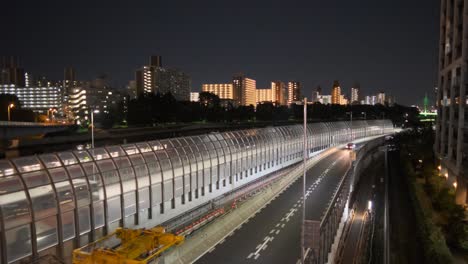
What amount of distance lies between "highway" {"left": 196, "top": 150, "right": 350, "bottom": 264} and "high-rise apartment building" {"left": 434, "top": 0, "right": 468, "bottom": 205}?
15.0m

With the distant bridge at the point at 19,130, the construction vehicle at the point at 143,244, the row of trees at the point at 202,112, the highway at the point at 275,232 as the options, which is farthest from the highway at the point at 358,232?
the row of trees at the point at 202,112

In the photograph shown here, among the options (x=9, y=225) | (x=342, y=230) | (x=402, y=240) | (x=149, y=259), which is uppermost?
(x=9, y=225)

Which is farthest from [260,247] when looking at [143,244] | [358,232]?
[358,232]

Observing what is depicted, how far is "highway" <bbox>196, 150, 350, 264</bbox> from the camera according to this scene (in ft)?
71.6

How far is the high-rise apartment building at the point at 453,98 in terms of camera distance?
43281 millimetres

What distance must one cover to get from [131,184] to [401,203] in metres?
38.4

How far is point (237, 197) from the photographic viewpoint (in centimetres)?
3581

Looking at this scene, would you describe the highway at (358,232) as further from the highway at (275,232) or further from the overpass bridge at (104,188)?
the overpass bridge at (104,188)

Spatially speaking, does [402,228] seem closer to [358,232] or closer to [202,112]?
[358,232]

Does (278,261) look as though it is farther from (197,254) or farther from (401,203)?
(401,203)

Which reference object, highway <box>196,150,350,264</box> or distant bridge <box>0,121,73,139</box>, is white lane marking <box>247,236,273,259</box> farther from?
distant bridge <box>0,121,73,139</box>

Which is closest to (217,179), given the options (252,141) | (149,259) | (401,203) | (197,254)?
(252,141)

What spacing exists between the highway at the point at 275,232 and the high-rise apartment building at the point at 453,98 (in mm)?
15040

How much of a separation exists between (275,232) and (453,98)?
3711 cm
